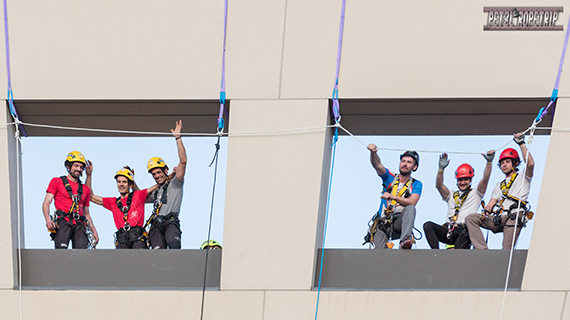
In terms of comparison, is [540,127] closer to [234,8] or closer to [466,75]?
[466,75]

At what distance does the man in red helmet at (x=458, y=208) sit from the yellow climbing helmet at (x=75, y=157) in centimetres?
350

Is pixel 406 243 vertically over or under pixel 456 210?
under

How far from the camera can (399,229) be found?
5.91 metres

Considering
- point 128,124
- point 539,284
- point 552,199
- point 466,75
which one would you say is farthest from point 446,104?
point 128,124

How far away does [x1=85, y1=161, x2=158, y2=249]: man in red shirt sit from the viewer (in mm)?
6137

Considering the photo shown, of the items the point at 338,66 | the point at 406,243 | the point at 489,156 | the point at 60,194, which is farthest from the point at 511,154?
the point at 60,194

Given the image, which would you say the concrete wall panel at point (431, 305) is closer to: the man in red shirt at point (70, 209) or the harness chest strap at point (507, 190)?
the harness chest strap at point (507, 190)

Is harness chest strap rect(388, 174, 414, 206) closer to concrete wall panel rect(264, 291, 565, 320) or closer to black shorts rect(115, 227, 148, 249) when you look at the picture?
concrete wall panel rect(264, 291, 565, 320)

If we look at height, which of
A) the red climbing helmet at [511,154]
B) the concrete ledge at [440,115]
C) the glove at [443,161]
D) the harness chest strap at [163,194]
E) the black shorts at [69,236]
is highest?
the concrete ledge at [440,115]

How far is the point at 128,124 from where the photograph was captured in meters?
6.52

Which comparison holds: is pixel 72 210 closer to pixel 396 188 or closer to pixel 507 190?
pixel 396 188

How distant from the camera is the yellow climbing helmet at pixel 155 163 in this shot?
6.33 meters

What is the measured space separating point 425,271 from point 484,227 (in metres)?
0.72


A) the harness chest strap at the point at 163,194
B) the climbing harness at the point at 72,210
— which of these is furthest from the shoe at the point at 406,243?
the climbing harness at the point at 72,210
